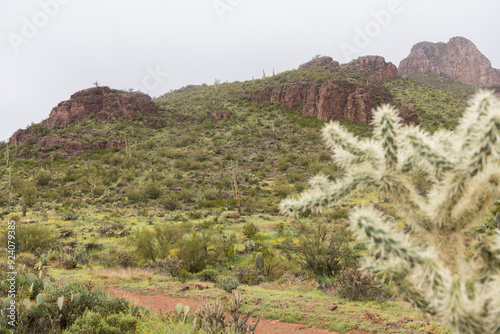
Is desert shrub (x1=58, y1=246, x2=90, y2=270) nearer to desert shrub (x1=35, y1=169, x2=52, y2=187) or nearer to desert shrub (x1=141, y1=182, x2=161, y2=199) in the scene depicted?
desert shrub (x1=141, y1=182, x2=161, y2=199)

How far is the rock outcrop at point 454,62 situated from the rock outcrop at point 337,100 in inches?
3088

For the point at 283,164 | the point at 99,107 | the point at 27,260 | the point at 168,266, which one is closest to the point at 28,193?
the point at 27,260

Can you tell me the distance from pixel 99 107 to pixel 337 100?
4657cm

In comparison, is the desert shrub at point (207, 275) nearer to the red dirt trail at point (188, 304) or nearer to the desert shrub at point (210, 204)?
the red dirt trail at point (188, 304)

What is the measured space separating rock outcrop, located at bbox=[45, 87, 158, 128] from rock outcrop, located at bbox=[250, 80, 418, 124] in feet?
96.4

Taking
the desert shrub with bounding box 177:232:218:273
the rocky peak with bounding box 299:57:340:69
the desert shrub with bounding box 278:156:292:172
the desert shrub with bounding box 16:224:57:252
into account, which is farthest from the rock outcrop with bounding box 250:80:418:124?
the desert shrub with bounding box 16:224:57:252

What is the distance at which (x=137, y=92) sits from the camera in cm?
6062

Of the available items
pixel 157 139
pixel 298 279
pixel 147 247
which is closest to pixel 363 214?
pixel 298 279

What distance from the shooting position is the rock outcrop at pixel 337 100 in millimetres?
50125

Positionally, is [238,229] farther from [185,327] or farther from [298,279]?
[185,327]

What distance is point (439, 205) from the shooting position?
2406 millimetres

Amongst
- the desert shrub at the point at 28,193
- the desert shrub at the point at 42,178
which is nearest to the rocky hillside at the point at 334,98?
the desert shrub at the point at 42,178

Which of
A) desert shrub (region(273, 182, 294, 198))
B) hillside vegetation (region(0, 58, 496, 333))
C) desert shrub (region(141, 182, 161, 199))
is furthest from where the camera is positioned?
desert shrub (region(141, 182, 161, 199))

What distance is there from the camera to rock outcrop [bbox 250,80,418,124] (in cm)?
5012
